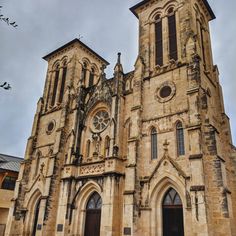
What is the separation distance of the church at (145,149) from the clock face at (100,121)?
0.11 meters

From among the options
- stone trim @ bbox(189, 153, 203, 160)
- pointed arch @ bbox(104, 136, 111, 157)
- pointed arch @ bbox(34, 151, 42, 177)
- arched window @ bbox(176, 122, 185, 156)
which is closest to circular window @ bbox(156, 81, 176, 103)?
arched window @ bbox(176, 122, 185, 156)

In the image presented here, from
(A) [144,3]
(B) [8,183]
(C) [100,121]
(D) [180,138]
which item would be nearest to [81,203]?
(C) [100,121]

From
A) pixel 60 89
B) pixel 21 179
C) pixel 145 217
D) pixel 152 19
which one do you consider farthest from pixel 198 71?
pixel 21 179

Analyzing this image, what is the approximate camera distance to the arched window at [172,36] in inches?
924

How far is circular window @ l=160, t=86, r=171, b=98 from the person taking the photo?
70.6ft

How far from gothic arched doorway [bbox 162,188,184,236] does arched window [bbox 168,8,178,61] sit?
38.6 feet

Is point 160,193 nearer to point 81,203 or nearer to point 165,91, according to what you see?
point 81,203

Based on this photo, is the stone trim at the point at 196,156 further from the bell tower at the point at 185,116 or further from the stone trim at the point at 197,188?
the stone trim at the point at 197,188

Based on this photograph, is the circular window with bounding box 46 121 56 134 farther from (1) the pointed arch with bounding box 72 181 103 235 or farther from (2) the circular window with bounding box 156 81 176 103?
(2) the circular window with bounding box 156 81 176 103

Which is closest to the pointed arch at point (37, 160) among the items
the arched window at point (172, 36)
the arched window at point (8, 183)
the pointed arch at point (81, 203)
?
the arched window at point (8, 183)

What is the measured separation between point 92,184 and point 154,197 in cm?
580

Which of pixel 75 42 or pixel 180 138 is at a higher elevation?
pixel 75 42

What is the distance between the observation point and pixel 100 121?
25.5 m

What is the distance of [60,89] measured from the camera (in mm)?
32469
